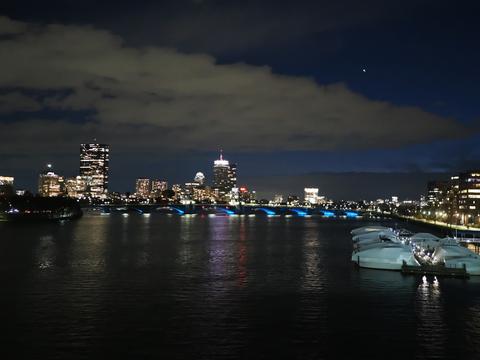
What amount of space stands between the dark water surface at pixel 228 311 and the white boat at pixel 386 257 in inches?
82.4

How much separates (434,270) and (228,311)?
85.6 ft

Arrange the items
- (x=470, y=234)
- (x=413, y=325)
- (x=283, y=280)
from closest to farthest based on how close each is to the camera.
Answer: (x=413, y=325) < (x=283, y=280) < (x=470, y=234)

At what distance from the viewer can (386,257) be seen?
185ft

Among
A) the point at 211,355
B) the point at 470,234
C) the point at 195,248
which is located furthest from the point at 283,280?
the point at 470,234

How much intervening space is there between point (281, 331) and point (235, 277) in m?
20.9

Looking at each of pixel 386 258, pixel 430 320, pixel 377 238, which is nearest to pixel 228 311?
pixel 430 320

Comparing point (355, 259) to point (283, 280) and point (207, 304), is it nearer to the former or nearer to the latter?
point (283, 280)

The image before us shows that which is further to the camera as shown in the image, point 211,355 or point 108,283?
point 108,283

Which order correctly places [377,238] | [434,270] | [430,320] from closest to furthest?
[430,320], [434,270], [377,238]

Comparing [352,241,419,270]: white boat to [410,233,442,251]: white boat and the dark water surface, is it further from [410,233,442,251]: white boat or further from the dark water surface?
[410,233,442,251]: white boat

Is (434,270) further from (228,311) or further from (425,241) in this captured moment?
(228,311)

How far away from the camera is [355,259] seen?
59.6 m

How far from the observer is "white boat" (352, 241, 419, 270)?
55.4 metres

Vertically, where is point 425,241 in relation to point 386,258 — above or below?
above
